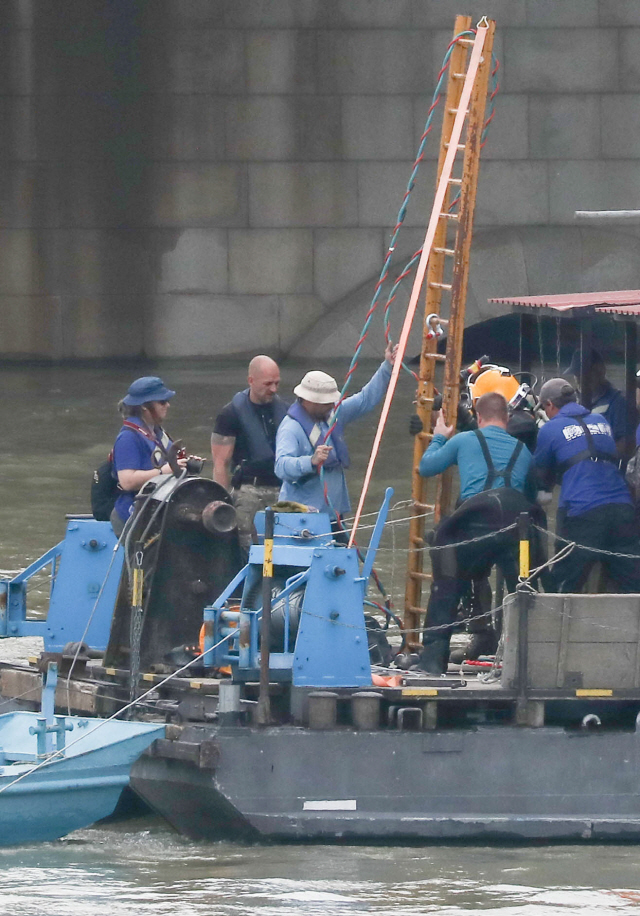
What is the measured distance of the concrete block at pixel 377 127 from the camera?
2162 cm

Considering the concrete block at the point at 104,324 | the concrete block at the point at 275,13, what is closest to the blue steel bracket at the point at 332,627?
the concrete block at the point at 275,13

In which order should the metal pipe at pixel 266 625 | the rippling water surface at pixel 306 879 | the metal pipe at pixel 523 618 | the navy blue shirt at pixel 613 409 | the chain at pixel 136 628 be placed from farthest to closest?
1. the navy blue shirt at pixel 613 409
2. the chain at pixel 136 628
3. the metal pipe at pixel 523 618
4. the metal pipe at pixel 266 625
5. the rippling water surface at pixel 306 879

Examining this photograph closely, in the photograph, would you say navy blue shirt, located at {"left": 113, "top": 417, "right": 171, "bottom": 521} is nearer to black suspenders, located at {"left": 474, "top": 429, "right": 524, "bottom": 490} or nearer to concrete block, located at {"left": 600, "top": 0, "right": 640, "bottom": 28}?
black suspenders, located at {"left": 474, "top": 429, "right": 524, "bottom": 490}

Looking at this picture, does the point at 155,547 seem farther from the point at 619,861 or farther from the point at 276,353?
the point at 276,353

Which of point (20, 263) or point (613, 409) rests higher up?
point (20, 263)

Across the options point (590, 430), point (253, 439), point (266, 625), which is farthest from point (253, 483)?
point (266, 625)

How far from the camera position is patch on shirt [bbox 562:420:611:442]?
30.2 ft

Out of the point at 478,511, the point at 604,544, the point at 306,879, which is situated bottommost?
the point at 306,879

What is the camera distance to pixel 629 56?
70.5 ft

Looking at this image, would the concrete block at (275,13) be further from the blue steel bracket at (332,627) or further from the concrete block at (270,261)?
the blue steel bracket at (332,627)

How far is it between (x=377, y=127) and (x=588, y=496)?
13.2 meters

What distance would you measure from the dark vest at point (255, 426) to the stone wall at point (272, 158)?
36.3ft

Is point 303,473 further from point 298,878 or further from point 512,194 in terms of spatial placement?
point 512,194

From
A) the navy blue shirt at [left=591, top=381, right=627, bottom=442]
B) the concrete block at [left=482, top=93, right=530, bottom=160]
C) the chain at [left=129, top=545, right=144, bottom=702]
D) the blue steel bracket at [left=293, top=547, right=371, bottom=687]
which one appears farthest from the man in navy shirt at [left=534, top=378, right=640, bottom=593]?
the concrete block at [left=482, top=93, right=530, bottom=160]
